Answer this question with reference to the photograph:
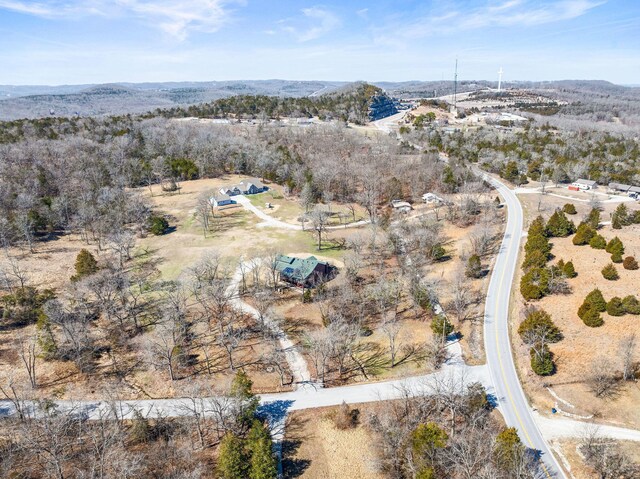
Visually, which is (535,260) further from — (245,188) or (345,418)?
(245,188)

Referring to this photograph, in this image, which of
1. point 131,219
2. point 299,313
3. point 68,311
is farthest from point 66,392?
point 131,219

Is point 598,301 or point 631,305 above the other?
point 598,301

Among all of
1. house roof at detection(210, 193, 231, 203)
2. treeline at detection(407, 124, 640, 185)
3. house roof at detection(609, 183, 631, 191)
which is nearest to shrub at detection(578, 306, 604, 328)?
treeline at detection(407, 124, 640, 185)

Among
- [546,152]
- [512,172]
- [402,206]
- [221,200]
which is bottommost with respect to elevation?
[402,206]

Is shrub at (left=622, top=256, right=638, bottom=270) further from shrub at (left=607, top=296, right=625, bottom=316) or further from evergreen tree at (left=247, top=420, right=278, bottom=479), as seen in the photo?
evergreen tree at (left=247, top=420, right=278, bottom=479)

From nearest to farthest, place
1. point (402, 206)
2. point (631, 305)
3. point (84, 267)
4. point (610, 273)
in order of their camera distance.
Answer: point (631, 305) < point (610, 273) < point (84, 267) < point (402, 206)

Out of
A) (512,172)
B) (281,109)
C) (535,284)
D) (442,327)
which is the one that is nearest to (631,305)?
(535,284)

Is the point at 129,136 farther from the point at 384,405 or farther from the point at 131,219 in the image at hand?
the point at 384,405
